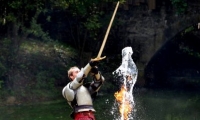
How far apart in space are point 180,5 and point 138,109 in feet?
22.6

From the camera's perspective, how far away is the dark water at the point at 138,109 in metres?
18.9

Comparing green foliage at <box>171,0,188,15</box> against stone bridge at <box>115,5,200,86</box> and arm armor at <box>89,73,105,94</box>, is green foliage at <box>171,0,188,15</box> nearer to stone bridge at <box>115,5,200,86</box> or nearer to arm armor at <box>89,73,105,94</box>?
stone bridge at <box>115,5,200,86</box>

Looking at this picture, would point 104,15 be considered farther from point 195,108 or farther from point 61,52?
point 195,108

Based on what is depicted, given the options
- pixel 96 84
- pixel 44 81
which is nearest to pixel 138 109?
pixel 44 81

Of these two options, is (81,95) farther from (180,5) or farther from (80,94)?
(180,5)

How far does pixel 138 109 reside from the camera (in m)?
20.9

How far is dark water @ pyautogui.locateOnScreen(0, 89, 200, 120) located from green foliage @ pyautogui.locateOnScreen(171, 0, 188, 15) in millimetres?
4135

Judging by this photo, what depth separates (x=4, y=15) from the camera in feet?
72.2

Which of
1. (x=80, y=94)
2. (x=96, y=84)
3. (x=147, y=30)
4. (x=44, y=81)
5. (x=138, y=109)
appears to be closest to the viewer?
(x=80, y=94)

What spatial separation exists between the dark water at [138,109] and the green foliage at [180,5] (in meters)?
4.13

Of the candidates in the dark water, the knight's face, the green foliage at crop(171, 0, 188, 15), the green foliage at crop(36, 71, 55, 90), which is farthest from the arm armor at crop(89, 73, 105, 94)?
the green foliage at crop(171, 0, 188, 15)

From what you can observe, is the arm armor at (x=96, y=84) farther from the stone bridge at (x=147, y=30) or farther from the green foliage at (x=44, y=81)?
the stone bridge at (x=147, y=30)

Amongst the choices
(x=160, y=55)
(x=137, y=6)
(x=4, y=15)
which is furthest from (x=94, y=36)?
(x=160, y=55)

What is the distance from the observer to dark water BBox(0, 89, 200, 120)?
18.9 meters
